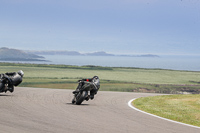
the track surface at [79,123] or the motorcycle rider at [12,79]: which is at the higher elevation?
the motorcycle rider at [12,79]

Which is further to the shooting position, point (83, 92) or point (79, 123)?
point (83, 92)

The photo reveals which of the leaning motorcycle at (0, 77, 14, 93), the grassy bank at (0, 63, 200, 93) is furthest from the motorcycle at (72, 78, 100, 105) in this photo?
the grassy bank at (0, 63, 200, 93)

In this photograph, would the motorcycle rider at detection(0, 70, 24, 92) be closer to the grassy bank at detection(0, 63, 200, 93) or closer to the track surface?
the track surface

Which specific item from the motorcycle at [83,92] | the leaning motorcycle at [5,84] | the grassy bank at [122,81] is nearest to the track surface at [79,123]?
the motorcycle at [83,92]

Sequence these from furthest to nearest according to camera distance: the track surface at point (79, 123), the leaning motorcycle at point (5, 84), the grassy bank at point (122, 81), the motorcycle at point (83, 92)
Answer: the grassy bank at point (122, 81), the leaning motorcycle at point (5, 84), the motorcycle at point (83, 92), the track surface at point (79, 123)

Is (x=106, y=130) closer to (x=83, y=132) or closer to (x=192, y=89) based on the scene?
(x=83, y=132)

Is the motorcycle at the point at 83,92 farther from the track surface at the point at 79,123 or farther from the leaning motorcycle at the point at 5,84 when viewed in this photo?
the leaning motorcycle at the point at 5,84

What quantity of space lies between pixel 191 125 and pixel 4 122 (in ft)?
19.2

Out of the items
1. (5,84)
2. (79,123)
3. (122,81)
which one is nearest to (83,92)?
(5,84)

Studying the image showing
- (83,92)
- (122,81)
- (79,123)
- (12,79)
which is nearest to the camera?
(79,123)

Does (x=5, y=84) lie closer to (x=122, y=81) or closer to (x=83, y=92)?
(x=83, y=92)

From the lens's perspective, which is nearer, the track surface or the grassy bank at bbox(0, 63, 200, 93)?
the track surface

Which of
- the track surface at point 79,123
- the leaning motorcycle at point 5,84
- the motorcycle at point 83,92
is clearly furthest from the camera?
the leaning motorcycle at point 5,84

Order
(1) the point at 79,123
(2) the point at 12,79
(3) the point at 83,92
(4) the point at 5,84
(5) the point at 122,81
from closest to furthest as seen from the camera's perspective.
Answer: (1) the point at 79,123
(3) the point at 83,92
(4) the point at 5,84
(2) the point at 12,79
(5) the point at 122,81
